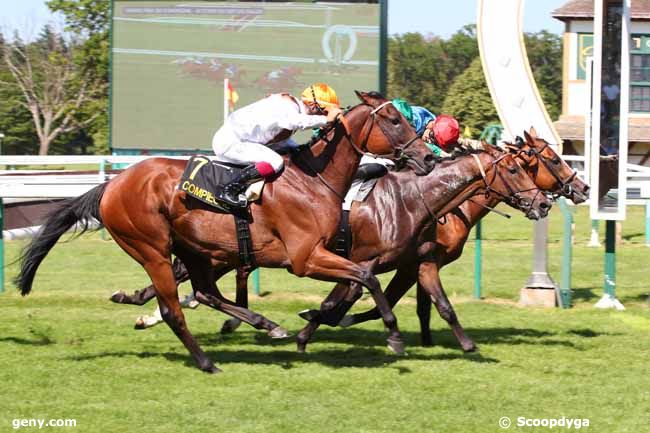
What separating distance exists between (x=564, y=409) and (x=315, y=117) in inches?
97.2

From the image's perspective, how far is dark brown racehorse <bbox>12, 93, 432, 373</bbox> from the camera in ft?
23.6

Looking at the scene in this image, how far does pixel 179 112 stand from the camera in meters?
32.1

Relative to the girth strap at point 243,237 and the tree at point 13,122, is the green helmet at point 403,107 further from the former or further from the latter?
the tree at point 13,122

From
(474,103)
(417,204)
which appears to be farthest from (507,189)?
(474,103)

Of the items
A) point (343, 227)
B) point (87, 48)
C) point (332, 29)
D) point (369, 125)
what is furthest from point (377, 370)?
point (87, 48)

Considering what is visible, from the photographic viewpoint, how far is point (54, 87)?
41.7 meters

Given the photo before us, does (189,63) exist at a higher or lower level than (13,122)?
higher

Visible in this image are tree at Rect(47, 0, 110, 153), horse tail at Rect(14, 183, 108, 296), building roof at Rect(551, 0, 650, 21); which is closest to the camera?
horse tail at Rect(14, 183, 108, 296)

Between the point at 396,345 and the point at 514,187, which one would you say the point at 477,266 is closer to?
the point at 514,187

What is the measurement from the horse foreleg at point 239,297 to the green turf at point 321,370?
11 centimetres

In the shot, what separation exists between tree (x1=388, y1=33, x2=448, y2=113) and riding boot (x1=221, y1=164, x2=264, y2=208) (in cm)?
4542

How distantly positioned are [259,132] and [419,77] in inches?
1925

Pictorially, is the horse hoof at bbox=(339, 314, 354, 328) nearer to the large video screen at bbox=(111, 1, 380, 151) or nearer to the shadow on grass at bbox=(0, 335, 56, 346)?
the shadow on grass at bbox=(0, 335, 56, 346)

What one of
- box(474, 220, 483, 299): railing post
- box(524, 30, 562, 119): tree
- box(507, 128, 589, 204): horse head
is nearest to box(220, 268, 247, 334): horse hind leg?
box(507, 128, 589, 204): horse head
